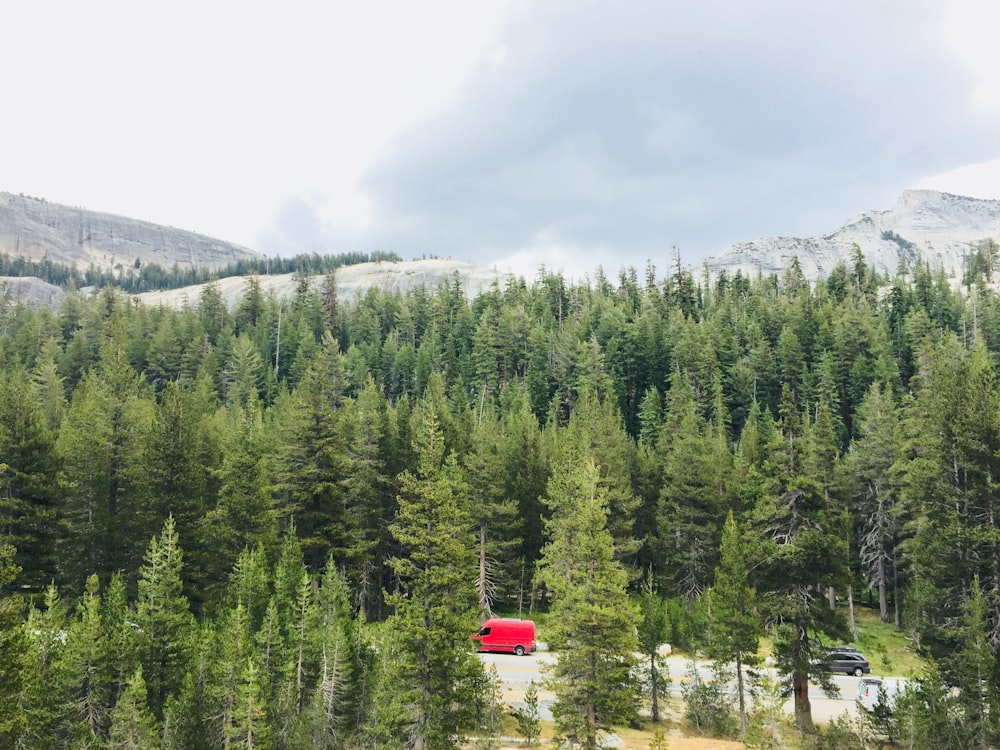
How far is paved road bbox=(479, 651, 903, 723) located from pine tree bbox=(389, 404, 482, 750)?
6.13 metres

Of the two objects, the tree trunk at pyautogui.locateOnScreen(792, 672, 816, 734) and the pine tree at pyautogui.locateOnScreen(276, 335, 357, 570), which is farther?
the pine tree at pyautogui.locateOnScreen(276, 335, 357, 570)

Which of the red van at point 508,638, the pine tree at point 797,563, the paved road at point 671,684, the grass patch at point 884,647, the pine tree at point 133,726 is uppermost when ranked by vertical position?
the pine tree at point 797,563

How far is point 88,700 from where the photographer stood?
22.7 meters

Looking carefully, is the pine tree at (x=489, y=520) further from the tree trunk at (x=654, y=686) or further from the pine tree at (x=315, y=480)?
the tree trunk at (x=654, y=686)

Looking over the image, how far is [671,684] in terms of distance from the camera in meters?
34.3

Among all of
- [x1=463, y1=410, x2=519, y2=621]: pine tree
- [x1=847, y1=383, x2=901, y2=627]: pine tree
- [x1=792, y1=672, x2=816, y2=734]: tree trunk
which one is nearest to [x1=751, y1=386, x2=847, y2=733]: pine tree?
[x1=792, y1=672, x2=816, y2=734]: tree trunk

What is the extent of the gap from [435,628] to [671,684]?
1769cm

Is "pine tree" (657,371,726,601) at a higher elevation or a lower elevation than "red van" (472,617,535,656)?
higher

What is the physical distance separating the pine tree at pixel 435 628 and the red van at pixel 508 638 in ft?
46.0

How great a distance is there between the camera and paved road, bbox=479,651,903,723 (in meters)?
31.5

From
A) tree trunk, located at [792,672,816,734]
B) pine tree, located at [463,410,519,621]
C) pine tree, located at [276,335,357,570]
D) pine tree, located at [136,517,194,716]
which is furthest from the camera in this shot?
pine tree, located at [463,410,519,621]

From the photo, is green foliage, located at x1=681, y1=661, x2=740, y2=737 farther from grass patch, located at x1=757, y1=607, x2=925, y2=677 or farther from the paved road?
grass patch, located at x1=757, y1=607, x2=925, y2=677

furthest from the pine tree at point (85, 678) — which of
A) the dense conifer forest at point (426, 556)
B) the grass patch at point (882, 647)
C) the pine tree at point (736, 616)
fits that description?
the grass patch at point (882, 647)

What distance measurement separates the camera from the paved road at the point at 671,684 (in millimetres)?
31516
